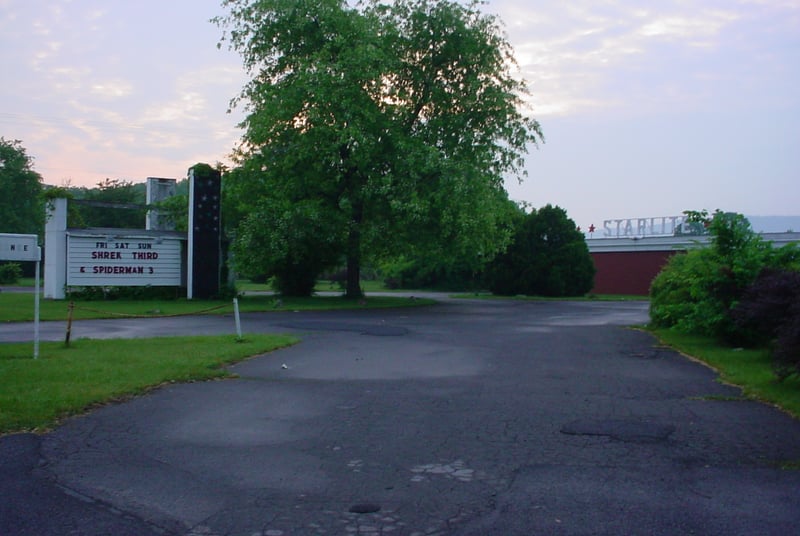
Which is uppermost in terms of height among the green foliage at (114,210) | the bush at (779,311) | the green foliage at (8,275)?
the green foliage at (114,210)

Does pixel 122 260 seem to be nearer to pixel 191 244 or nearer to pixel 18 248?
pixel 191 244

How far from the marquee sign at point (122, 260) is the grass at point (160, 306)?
1.13m

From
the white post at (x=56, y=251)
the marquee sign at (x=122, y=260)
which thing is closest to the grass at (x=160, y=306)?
the white post at (x=56, y=251)

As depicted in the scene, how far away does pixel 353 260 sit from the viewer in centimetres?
3494

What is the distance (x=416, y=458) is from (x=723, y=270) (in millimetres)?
10171

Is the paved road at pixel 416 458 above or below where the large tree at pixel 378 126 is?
below

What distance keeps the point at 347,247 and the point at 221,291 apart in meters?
5.71

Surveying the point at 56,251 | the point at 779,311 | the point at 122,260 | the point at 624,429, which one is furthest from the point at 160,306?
the point at 624,429

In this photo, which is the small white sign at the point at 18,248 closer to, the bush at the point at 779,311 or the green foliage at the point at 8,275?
the bush at the point at 779,311

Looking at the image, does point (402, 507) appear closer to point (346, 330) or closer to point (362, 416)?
point (362, 416)

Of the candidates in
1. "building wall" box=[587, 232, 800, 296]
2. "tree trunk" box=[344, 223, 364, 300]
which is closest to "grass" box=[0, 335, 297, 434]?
"tree trunk" box=[344, 223, 364, 300]

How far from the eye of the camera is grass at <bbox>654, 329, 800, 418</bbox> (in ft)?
32.9

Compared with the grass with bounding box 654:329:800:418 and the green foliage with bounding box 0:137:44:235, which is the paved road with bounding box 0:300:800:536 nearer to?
the grass with bounding box 654:329:800:418

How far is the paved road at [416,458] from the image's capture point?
541 centimetres
